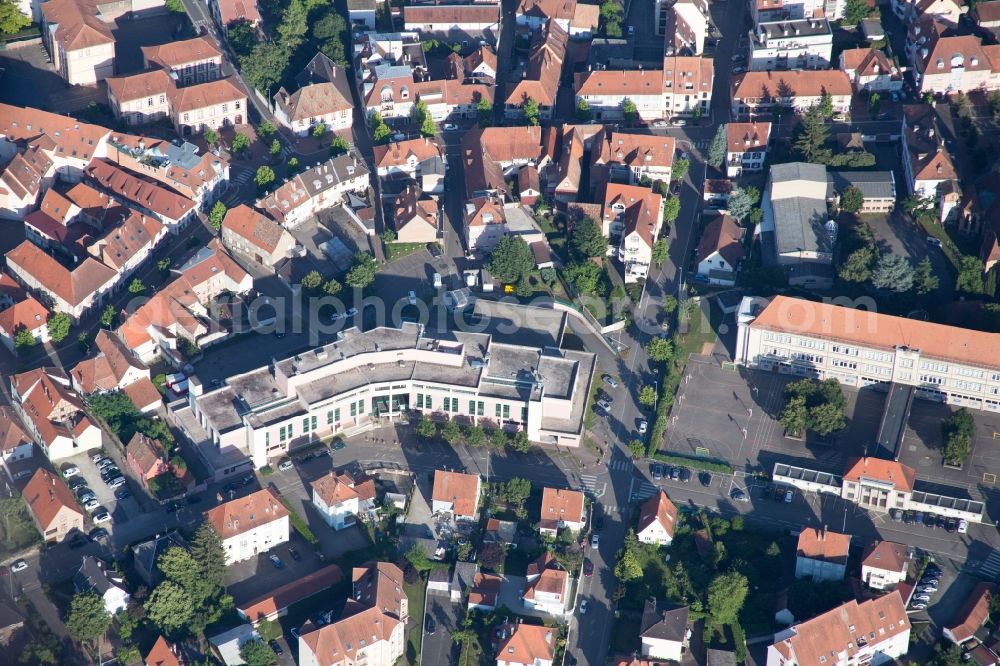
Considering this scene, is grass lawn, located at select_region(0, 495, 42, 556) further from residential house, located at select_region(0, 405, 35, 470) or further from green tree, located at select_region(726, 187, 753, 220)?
green tree, located at select_region(726, 187, 753, 220)

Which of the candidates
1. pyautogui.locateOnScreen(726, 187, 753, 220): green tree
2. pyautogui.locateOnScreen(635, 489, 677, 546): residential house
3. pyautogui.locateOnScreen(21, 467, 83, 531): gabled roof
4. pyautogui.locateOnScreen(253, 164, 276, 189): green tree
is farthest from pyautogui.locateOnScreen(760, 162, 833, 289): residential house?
pyautogui.locateOnScreen(21, 467, 83, 531): gabled roof

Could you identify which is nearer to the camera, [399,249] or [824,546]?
[824,546]

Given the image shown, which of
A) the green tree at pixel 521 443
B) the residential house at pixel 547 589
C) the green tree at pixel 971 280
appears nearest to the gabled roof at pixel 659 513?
the residential house at pixel 547 589

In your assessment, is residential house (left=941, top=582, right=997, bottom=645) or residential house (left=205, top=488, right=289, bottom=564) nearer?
residential house (left=941, top=582, right=997, bottom=645)

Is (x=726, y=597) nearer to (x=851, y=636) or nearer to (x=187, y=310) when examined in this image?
(x=851, y=636)

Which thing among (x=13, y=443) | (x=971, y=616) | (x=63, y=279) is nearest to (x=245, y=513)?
(x=13, y=443)

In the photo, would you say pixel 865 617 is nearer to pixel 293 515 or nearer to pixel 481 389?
pixel 481 389

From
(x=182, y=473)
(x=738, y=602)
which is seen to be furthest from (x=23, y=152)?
(x=738, y=602)
